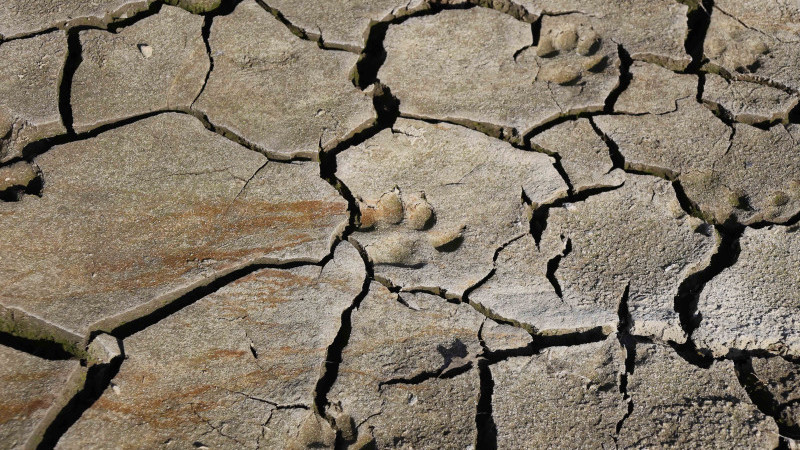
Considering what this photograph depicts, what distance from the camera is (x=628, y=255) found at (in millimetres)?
2400

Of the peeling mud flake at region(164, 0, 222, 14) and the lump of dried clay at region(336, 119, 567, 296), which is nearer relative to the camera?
the lump of dried clay at region(336, 119, 567, 296)

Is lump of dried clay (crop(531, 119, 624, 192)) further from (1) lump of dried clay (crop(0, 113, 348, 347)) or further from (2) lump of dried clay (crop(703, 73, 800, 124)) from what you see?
(1) lump of dried clay (crop(0, 113, 348, 347))

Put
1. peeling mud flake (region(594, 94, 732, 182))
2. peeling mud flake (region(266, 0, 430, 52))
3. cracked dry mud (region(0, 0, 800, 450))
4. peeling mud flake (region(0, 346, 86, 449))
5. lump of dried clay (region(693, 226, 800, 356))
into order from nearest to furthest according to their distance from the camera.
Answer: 1. peeling mud flake (region(0, 346, 86, 449))
2. cracked dry mud (region(0, 0, 800, 450))
3. lump of dried clay (region(693, 226, 800, 356))
4. peeling mud flake (region(594, 94, 732, 182))
5. peeling mud flake (region(266, 0, 430, 52))

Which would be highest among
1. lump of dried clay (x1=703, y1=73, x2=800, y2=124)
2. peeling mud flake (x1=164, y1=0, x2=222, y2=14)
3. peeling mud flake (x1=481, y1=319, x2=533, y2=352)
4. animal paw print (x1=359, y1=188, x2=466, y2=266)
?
peeling mud flake (x1=164, y1=0, x2=222, y2=14)

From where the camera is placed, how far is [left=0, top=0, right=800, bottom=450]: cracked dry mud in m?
2.04

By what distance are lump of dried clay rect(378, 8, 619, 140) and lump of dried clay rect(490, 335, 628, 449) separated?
0.96m

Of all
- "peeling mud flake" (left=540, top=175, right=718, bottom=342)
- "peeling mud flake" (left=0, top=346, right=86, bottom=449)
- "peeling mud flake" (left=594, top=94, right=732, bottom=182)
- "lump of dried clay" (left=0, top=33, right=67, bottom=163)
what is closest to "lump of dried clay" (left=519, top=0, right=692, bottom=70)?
"peeling mud flake" (left=594, top=94, right=732, bottom=182)

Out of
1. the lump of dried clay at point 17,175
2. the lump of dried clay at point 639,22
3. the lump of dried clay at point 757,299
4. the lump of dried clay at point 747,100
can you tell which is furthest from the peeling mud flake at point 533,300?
the lump of dried clay at point 17,175

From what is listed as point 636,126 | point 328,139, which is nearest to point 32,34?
point 328,139

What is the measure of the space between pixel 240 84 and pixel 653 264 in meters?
1.80

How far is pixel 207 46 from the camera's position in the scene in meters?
3.01

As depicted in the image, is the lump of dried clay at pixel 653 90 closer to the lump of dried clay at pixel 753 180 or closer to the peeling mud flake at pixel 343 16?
the lump of dried clay at pixel 753 180

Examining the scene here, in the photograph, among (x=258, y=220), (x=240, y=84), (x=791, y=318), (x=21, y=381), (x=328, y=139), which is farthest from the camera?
(x=240, y=84)

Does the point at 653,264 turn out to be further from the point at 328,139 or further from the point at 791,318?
the point at 328,139
